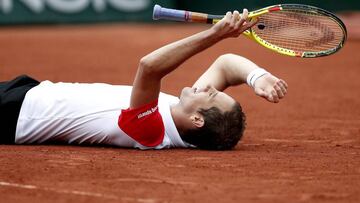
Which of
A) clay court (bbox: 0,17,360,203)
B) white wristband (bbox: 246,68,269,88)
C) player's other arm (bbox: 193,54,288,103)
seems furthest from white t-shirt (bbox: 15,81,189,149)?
white wristband (bbox: 246,68,269,88)

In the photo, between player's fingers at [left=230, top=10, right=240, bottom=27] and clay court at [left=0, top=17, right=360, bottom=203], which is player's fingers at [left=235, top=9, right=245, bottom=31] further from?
clay court at [left=0, top=17, right=360, bottom=203]

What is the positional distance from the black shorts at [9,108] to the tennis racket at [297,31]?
6.36ft

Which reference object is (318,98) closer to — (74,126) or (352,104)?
(352,104)

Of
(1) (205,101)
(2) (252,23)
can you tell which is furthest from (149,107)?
(2) (252,23)

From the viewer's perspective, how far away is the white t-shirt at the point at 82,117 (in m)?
7.14

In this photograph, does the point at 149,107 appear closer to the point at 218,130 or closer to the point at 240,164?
the point at 218,130

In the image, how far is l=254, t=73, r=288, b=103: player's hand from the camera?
6754 millimetres

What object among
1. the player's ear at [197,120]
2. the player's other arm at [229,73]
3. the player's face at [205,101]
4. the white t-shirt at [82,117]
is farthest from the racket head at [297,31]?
the white t-shirt at [82,117]

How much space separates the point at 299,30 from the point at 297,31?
2 cm

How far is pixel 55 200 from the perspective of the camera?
5.52 metres

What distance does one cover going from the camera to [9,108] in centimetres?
723

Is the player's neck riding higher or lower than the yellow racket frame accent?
lower

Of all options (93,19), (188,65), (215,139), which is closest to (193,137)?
(215,139)

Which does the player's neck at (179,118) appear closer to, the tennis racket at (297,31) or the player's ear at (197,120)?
the player's ear at (197,120)
